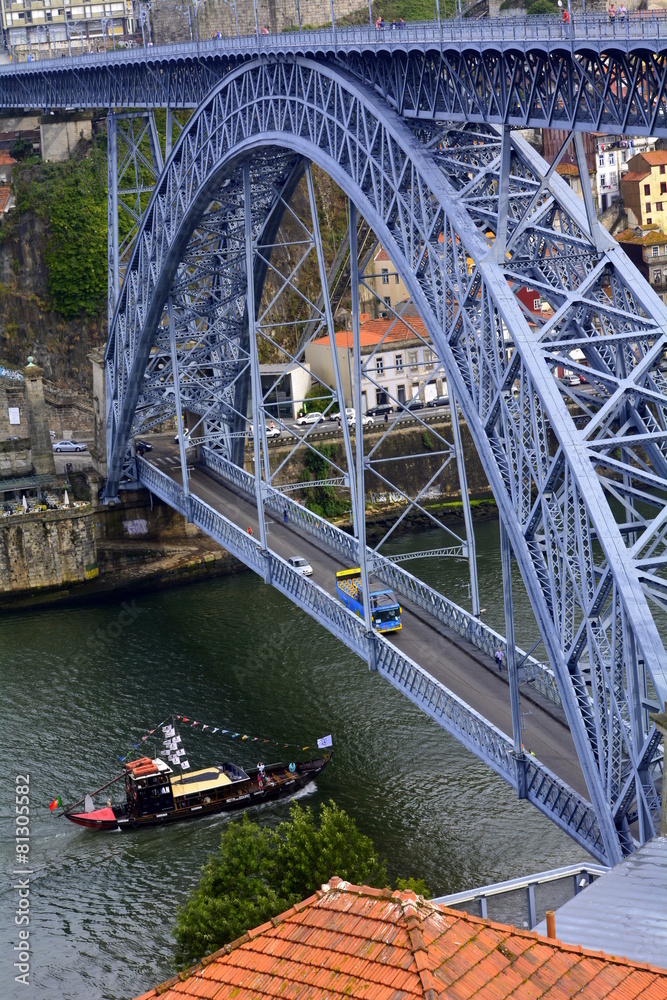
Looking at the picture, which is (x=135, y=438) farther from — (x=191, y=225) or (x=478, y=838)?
(x=478, y=838)

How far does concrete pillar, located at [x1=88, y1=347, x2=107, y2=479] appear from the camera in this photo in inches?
2767

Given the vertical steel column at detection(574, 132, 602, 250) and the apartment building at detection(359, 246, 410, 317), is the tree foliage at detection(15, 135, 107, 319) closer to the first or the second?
the apartment building at detection(359, 246, 410, 317)

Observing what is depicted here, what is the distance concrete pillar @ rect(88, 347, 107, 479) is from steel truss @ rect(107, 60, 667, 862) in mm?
30171

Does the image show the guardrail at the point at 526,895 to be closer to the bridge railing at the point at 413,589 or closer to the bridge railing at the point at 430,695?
the bridge railing at the point at 430,695

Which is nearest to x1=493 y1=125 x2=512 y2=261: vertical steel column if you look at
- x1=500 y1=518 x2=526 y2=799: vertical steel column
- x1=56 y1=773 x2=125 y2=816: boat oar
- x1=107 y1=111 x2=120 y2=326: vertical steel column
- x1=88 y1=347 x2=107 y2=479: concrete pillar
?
x1=500 y1=518 x2=526 y2=799: vertical steel column

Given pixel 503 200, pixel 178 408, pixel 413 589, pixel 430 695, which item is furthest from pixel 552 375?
pixel 178 408

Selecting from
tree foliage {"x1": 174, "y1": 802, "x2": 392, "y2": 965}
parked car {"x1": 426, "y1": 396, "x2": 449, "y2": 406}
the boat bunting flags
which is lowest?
the boat bunting flags

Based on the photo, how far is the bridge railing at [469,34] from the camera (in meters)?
29.0

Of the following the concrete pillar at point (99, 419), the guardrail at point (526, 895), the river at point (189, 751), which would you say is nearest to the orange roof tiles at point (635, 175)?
the river at point (189, 751)

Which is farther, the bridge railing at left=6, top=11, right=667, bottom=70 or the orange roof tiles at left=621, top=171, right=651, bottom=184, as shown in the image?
the orange roof tiles at left=621, top=171, right=651, bottom=184

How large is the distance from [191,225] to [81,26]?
59603 mm

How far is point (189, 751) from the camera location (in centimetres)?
4734

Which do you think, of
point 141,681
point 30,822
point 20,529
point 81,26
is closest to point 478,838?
point 30,822

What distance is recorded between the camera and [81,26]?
110750mm
